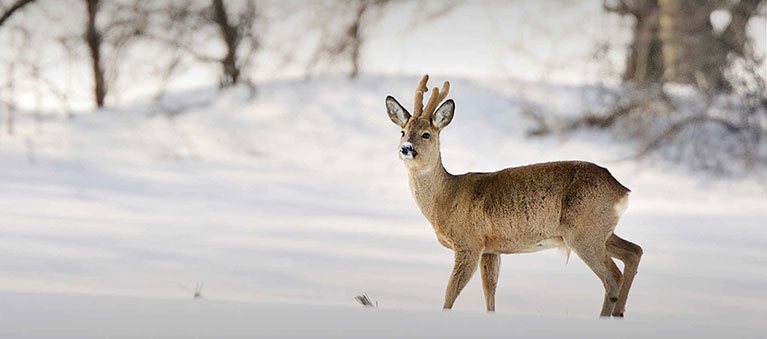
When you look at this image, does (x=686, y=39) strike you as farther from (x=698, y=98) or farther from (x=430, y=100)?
(x=430, y=100)

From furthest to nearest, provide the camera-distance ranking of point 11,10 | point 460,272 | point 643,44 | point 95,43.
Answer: point 95,43 < point 643,44 < point 11,10 < point 460,272

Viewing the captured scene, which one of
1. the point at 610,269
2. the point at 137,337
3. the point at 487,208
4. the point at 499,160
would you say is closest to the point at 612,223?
the point at 610,269

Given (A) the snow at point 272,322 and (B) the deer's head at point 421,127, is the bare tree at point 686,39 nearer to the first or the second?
(B) the deer's head at point 421,127

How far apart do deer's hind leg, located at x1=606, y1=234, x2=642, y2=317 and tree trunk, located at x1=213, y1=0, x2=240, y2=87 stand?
11537 mm

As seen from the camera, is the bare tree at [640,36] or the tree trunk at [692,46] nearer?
the tree trunk at [692,46]

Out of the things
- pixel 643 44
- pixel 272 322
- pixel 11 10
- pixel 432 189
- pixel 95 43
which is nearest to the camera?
pixel 272 322

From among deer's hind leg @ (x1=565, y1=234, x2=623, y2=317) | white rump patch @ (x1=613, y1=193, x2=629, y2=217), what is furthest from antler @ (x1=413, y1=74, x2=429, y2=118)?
white rump patch @ (x1=613, y1=193, x2=629, y2=217)

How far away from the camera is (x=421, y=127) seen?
20.6ft

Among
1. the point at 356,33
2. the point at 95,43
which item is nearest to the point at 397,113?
the point at 356,33

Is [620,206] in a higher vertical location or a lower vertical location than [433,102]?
lower

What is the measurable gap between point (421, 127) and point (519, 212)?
2.14ft

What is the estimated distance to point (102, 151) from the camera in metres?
16.2

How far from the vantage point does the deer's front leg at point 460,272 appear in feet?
20.1

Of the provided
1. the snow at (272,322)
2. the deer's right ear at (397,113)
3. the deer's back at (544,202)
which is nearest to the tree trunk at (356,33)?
the deer's right ear at (397,113)
